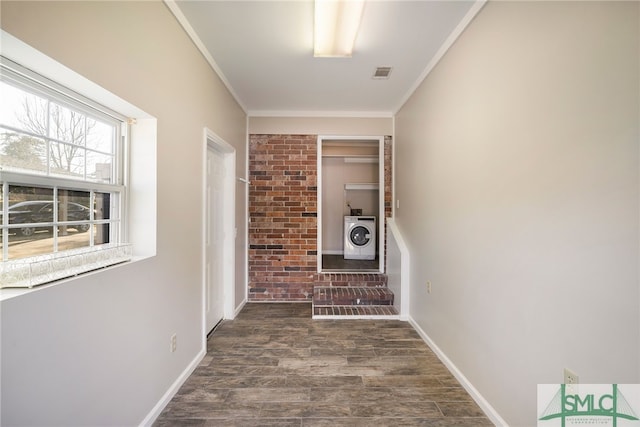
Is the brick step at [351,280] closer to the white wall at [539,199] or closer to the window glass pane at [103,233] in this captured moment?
the white wall at [539,199]

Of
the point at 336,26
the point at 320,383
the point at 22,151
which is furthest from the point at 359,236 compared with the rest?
the point at 22,151

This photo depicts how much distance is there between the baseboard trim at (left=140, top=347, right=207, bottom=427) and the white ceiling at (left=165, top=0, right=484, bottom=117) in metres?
2.45

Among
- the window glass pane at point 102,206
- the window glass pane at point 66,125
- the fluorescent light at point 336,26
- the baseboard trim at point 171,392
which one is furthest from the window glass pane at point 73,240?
the fluorescent light at point 336,26

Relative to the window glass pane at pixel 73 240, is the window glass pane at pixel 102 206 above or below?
above

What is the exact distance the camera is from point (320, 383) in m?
1.92

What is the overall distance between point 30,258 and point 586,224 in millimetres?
2128

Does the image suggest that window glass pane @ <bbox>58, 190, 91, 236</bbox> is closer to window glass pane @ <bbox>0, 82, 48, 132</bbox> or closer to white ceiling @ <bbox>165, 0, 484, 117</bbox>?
window glass pane @ <bbox>0, 82, 48, 132</bbox>

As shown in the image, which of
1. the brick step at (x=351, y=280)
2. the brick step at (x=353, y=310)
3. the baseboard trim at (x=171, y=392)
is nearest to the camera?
the baseboard trim at (x=171, y=392)

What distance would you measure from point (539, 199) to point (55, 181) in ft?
7.02

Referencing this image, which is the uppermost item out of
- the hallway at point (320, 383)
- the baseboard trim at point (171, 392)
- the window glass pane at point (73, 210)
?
the window glass pane at point (73, 210)

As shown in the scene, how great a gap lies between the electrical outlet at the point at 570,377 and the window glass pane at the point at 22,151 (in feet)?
7.59

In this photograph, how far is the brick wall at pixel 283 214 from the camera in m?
3.73

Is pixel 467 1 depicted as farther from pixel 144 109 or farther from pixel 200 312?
pixel 200 312

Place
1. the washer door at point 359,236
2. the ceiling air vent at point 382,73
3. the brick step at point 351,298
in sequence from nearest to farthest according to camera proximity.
→ the ceiling air vent at point 382,73 < the brick step at point 351,298 < the washer door at point 359,236
